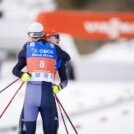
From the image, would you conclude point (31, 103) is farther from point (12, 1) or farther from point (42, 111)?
point (12, 1)

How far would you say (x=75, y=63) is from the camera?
473 inches

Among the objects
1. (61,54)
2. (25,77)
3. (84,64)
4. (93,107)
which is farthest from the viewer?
(84,64)

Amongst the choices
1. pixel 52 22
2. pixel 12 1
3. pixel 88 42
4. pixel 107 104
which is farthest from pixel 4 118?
pixel 88 42

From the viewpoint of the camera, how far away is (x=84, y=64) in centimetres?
1229

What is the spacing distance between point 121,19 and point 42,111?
7.99 metres

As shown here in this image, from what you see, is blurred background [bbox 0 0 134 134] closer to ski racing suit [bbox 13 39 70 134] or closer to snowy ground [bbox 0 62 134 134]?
snowy ground [bbox 0 62 134 134]

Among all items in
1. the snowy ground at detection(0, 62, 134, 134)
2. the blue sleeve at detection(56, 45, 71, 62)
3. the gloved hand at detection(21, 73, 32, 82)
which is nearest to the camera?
the gloved hand at detection(21, 73, 32, 82)

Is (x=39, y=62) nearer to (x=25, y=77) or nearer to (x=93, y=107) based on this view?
(x=25, y=77)

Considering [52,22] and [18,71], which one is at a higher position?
[52,22]

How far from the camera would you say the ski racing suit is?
4211mm

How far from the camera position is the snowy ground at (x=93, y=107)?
248 inches

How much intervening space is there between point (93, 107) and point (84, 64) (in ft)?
14.5

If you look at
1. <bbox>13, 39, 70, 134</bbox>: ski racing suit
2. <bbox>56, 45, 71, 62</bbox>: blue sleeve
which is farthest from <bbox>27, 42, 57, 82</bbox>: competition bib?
<bbox>56, 45, 71, 62</bbox>: blue sleeve

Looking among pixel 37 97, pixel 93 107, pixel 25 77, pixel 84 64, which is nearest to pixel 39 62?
pixel 25 77
